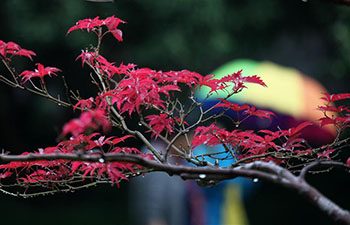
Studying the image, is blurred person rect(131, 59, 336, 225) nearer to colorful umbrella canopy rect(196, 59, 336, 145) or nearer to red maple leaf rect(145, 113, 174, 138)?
colorful umbrella canopy rect(196, 59, 336, 145)

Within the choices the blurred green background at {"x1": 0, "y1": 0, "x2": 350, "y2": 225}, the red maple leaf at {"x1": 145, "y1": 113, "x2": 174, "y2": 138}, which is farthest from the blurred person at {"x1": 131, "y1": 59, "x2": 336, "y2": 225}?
the red maple leaf at {"x1": 145, "y1": 113, "x2": 174, "y2": 138}

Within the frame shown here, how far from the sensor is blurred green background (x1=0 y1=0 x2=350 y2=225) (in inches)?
192

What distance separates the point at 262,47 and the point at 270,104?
2.20 metres

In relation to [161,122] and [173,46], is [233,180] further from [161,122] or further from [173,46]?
[161,122]

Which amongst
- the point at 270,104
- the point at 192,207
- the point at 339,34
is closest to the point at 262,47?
the point at 339,34

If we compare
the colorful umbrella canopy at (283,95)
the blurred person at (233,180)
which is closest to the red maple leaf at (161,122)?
the blurred person at (233,180)

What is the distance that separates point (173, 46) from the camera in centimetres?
497

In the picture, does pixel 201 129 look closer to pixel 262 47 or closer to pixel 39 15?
pixel 39 15

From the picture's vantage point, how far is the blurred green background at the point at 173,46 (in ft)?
16.0

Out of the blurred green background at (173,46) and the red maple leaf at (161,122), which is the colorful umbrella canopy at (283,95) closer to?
the blurred green background at (173,46)

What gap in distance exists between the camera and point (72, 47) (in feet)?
16.4

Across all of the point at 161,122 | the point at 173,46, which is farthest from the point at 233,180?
the point at 161,122

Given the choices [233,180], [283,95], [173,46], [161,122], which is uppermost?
[173,46]

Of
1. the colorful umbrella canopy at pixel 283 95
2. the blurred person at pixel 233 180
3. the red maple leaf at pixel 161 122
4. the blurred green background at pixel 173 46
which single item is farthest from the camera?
the blurred green background at pixel 173 46
